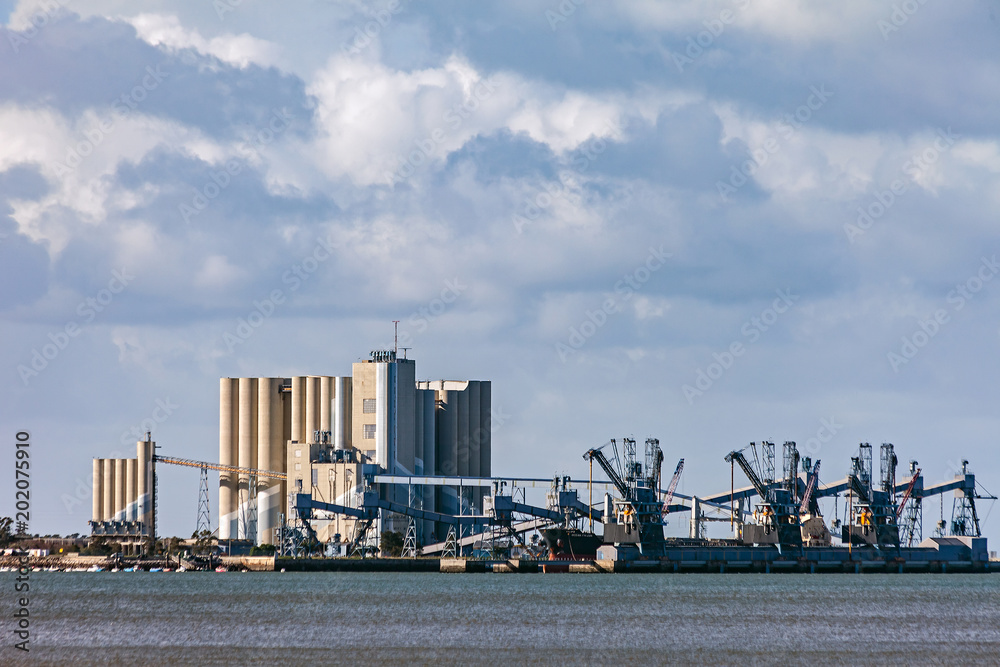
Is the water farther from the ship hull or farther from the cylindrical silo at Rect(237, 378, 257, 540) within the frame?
the cylindrical silo at Rect(237, 378, 257, 540)

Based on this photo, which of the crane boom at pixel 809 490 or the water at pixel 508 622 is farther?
the crane boom at pixel 809 490

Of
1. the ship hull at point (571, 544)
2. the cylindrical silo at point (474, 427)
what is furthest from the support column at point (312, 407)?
the ship hull at point (571, 544)

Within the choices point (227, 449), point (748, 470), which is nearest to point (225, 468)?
point (227, 449)

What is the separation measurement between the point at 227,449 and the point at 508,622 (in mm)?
110231

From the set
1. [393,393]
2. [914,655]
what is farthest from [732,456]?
[914,655]

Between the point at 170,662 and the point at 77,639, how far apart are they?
1185cm

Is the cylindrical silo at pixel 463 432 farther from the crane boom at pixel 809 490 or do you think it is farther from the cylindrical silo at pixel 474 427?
the crane boom at pixel 809 490

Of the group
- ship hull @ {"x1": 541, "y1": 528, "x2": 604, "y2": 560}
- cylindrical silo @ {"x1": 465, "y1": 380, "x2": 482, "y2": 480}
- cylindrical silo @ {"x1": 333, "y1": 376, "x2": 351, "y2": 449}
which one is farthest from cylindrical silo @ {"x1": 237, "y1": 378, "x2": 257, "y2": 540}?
ship hull @ {"x1": 541, "y1": 528, "x2": 604, "y2": 560}

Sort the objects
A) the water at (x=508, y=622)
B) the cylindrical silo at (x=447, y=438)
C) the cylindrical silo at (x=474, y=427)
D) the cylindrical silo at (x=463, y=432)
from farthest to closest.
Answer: the cylindrical silo at (x=474, y=427) → the cylindrical silo at (x=463, y=432) → the cylindrical silo at (x=447, y=438) → the water at (x=508, y=622)

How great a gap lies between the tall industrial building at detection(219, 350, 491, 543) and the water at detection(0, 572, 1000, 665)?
40.0m

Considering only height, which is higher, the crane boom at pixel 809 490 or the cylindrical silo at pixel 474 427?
the cylindrical silo at pixel 474 427

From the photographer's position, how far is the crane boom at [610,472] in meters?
149

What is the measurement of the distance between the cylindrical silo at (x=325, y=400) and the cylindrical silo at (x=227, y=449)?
1200 cm

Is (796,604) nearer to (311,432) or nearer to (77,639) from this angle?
(77,639)
